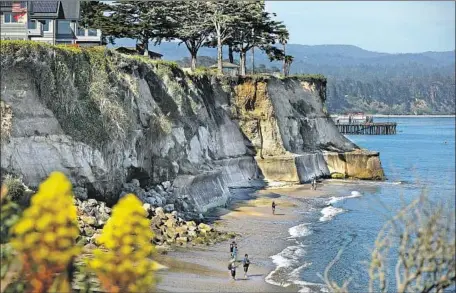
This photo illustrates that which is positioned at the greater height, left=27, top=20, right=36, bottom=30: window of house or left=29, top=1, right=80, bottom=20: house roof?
left=29, top=1, right=80, bottom=20: house roof

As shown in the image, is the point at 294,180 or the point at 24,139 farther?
the point at 294,180

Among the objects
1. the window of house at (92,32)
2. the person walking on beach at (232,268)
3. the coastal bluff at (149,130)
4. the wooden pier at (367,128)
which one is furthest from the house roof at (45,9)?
the wooden pier at (367,128)

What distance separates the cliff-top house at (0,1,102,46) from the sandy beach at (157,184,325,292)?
16619 mm

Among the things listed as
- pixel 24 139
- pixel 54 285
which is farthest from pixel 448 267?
pixel 24 139

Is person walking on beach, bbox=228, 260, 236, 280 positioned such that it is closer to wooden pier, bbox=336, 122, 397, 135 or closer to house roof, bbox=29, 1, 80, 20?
house roof, bbox=29, 1, 80, 20

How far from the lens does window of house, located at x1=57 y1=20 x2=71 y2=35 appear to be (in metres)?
59.1

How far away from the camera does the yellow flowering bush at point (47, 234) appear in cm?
1113

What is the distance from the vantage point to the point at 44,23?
55.6 m

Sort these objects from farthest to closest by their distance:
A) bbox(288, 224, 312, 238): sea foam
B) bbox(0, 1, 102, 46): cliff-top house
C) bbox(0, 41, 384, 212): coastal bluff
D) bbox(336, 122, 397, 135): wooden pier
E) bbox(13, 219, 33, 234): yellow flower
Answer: bbox(336, 122, 397, 135): wooden pier < bbox(0, 1, 102, 46): cliff-top house < bbox(288, 224, 312, 238): sea foam < bbox(0, 41, 384, 212): coastal bluff < bbox(13, 219, 33, 234): yellow flower

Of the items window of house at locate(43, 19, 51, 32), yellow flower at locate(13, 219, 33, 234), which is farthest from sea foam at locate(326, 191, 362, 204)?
yellow flower at locate(13, 219, 33, 234)

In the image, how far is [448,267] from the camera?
46.0 ft

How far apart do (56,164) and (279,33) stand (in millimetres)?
45696

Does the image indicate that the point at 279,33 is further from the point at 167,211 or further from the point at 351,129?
the point at 351,129

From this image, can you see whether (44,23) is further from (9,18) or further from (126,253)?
(126,253)
